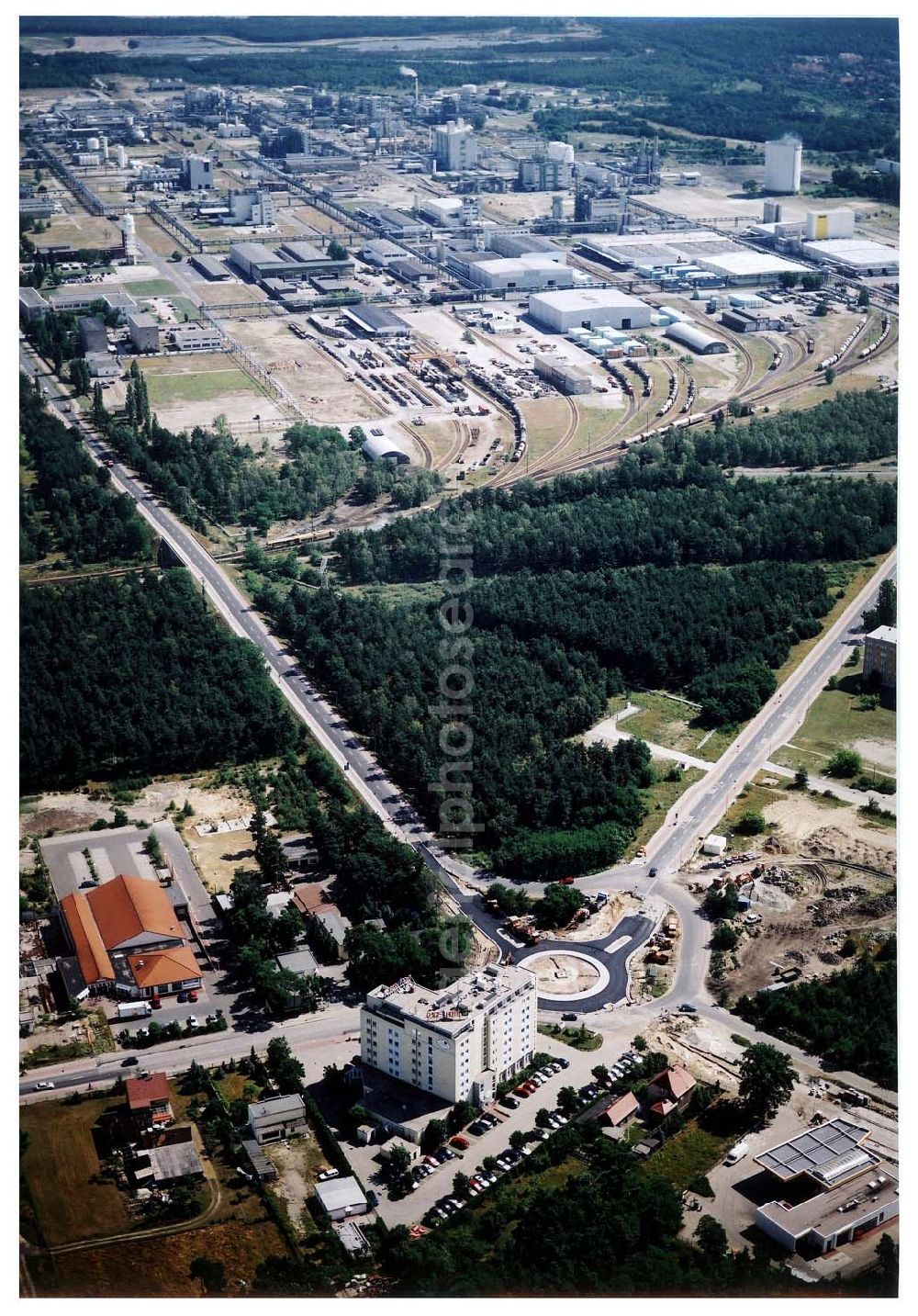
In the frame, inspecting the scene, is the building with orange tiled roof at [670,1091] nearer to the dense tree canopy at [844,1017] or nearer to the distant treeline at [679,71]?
the dense tree canopy at [844,1017]

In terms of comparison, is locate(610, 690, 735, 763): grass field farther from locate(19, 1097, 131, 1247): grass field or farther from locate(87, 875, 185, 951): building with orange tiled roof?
locate(19, 1097, 131, 1247): grass field

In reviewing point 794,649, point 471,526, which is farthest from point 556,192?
point 794,649

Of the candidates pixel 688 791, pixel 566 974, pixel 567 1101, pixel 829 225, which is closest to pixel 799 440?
pixel 688 791

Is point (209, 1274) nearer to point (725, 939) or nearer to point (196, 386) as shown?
point (725, 939)

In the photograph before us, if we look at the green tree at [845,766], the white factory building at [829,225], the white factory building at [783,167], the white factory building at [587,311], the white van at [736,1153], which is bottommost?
the white van at [736,1153]

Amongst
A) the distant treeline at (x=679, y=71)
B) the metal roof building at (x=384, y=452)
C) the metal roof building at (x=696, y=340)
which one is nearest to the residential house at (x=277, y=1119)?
the metal roof building at (x=384, y=452)

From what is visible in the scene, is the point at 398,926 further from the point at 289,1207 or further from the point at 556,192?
the point at 556,192
